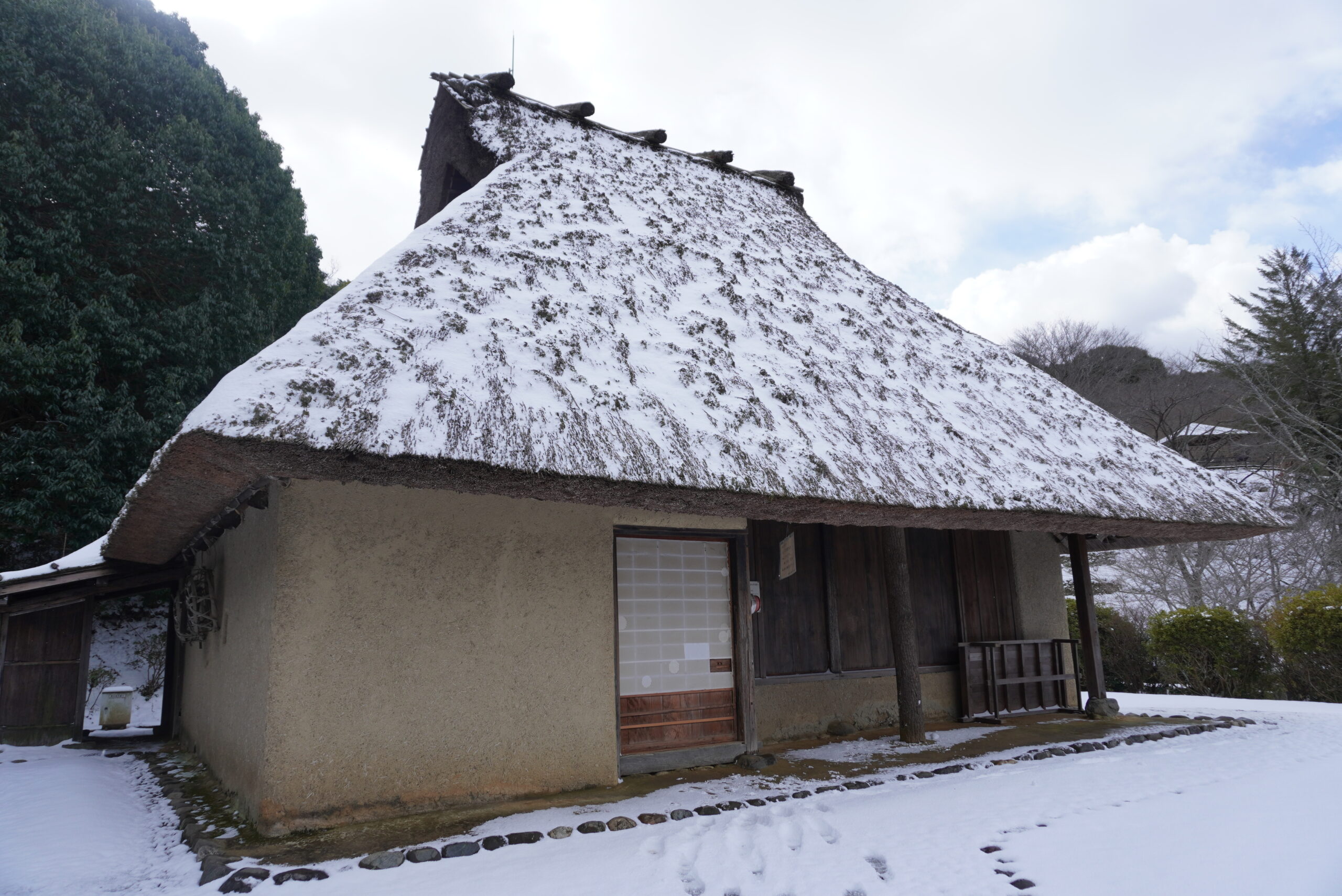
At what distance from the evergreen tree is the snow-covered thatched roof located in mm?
4769

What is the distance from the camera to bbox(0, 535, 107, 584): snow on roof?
262 inches

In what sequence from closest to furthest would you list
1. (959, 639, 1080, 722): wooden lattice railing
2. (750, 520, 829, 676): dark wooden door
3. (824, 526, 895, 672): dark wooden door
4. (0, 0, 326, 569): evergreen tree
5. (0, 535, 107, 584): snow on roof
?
(750, 520, 829, 676): dark wooden door
(824, 526, 895, 672): dark wooden door
(0, 535, 107, 584): snow on roof
(959, 639, 1080, 722): wooden lattice railing
(0, 0, 326, 569): evergreen tree

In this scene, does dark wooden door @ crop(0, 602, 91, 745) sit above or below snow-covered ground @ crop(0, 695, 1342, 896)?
above

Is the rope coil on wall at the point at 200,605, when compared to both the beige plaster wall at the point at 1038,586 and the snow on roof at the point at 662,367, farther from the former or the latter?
the beige plaster wall at the point at 1038,586

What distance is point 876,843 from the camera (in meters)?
3.49

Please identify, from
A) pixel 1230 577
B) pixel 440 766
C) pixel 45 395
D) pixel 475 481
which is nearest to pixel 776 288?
pixel 475 481

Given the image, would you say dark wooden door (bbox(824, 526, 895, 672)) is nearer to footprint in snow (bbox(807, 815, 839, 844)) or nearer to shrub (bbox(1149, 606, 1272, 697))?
footprint in snow (bbox(807, 815, 839, 844))

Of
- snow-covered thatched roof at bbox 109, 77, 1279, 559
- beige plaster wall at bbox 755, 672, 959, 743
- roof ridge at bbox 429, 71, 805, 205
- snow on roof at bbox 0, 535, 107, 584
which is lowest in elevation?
beige plaster wall at bbox 755, 672, 959, 743

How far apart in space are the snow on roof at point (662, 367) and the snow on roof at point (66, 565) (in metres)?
4.71

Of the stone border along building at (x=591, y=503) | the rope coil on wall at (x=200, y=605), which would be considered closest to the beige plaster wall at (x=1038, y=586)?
the stone border along building at (x=591, y=503)

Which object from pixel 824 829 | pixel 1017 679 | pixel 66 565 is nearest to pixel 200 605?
pixel 66 565

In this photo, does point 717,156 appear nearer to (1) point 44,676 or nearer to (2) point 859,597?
(2) point 859,597

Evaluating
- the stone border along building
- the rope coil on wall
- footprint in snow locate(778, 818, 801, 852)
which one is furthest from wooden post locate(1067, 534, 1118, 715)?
the rope coil on wall

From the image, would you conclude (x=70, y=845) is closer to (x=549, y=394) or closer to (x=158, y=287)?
(x=549, y=394)
